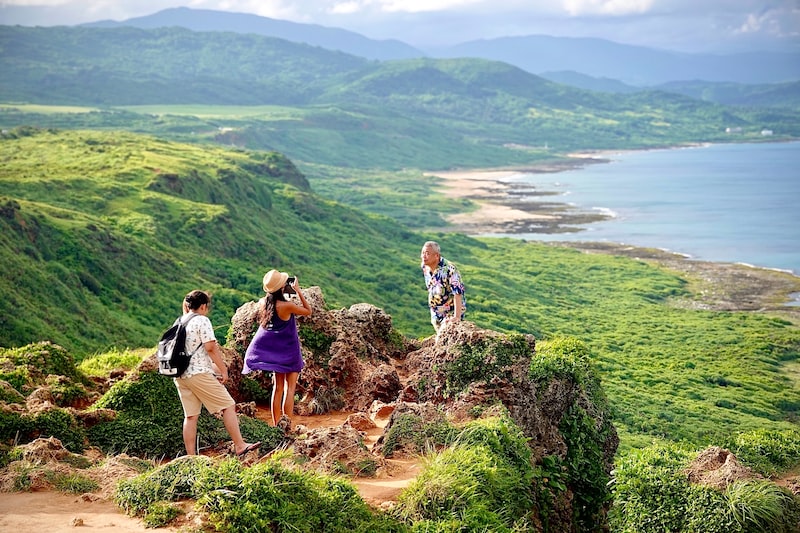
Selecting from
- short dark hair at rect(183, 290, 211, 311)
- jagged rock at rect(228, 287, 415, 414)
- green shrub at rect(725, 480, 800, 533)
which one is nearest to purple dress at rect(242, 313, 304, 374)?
short dark hair at rect(183, 290, 211, 311)

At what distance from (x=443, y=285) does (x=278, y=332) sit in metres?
3.31

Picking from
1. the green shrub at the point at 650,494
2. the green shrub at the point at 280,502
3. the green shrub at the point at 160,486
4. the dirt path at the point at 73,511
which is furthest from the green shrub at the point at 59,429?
the green shrub at the point at 650,494

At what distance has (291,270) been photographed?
48.8m

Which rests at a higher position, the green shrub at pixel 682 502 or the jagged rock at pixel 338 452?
the jagged rock at pixel 338 452

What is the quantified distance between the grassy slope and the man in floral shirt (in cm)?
1432

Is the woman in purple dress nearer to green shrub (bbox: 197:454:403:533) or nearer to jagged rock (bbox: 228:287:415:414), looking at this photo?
jagged rock (bbox: 228:287:415:414)

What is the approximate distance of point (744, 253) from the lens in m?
68.8

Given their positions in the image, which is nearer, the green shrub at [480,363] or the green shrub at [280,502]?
the green shrub at [280,502]

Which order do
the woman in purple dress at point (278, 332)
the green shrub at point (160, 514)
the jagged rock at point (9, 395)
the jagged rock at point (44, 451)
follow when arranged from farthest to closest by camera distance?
the jagged rock at point (9, 395) < the woman in purple dress at point (278, 332) < the jagged rock at point (44, 451) < the green shrub at point (160, 514)

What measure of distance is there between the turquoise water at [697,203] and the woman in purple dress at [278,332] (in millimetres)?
59052

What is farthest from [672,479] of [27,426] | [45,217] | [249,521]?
[45,217]

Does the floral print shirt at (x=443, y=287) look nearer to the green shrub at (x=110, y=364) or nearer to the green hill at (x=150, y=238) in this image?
the green shrub at (x=110, y=364)

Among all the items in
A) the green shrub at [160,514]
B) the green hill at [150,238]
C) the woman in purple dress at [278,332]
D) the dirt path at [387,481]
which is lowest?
the green hill at [150,238]

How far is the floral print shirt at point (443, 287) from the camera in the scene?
14078mm
